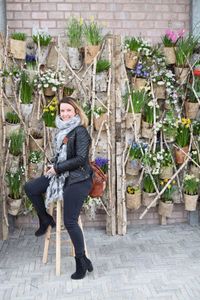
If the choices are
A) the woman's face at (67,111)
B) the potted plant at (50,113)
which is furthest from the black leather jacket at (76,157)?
the potted plant at (50,113)

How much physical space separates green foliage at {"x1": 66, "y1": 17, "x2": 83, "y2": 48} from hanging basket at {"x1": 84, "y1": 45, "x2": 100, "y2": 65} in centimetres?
12

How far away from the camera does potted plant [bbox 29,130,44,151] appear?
15.1ft

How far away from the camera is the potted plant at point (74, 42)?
174 inches

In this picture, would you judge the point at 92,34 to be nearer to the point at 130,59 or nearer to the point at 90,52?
the point at 90,52

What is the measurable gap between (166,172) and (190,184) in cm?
31

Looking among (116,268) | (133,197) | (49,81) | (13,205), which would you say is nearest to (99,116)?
(49,81)

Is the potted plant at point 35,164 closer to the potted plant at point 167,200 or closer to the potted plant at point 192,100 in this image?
the potted plant at point 167,200

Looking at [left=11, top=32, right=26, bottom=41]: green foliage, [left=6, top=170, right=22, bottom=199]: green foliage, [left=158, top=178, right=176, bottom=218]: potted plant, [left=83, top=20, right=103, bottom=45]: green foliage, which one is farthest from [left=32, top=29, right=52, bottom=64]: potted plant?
[left=158, top=178, right=176, bottom=218]: potted plant

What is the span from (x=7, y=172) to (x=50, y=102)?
2.98ft

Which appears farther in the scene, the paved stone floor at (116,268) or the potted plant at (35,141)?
the potted plant at (35,141)

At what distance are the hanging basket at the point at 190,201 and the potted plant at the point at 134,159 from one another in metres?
0.65

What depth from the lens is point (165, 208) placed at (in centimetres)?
480

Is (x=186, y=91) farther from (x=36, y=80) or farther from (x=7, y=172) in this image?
(x=7, y=172)

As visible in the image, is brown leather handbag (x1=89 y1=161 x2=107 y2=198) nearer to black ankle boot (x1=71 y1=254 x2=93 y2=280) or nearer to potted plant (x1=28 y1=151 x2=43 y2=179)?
black ankle boot (x1=71 y1=254 x2=93 y2=280)
